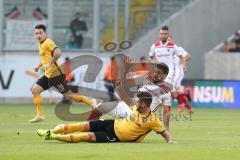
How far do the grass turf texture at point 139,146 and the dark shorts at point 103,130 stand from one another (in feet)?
1.05

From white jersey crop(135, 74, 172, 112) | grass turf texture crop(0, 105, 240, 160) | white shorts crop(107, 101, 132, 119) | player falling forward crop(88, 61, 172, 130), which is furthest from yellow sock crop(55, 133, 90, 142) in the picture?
white shorts crop(107, 101, 132, 119)

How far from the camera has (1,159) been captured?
546 inches

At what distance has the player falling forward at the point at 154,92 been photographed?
1725cm

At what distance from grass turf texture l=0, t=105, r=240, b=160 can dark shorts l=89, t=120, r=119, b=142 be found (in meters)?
0.32

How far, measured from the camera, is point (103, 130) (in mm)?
16703

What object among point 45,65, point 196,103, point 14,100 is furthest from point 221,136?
point 14,100

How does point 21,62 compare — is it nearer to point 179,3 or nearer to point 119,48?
point 119,48

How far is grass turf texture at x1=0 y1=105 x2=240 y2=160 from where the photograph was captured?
1441 cm

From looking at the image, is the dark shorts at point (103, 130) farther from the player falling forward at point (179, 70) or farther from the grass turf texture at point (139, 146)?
the player falling forward at point (179, 70)

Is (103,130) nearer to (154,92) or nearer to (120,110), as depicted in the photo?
(154,92)

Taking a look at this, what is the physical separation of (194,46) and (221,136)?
2000 centimetres

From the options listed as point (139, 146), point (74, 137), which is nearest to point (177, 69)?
point (74, 137)

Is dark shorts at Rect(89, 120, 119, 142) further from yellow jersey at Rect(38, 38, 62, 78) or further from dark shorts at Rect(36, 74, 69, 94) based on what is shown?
dark shorts at Rect(36, 74, 69, 94)

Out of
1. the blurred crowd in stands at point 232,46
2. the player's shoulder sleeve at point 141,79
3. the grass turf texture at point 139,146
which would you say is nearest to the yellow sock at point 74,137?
the grass turf texture at point 139,146
